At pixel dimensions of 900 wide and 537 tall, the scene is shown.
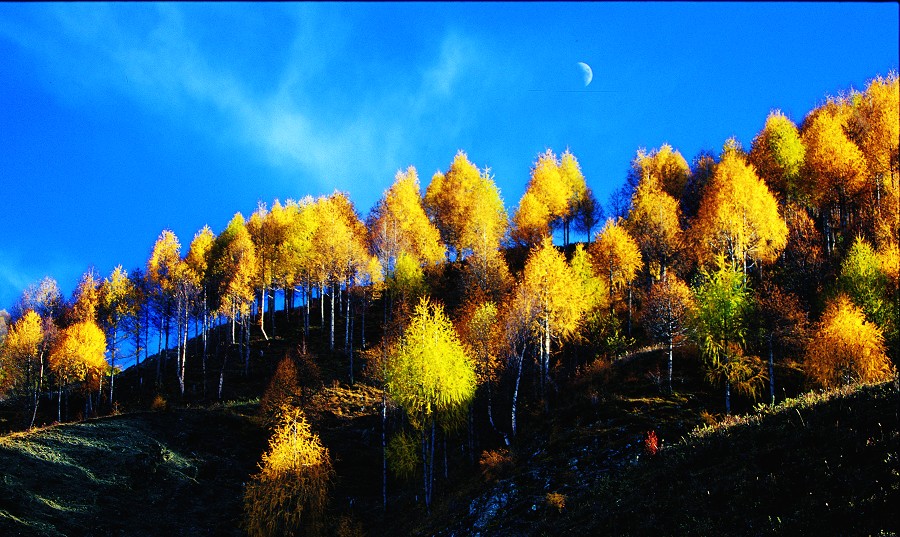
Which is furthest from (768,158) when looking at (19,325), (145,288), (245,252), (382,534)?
(19,325)

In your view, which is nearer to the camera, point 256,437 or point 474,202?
point 256,437

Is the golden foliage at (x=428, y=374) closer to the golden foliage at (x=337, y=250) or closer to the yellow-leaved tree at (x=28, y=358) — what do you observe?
the golden foliage at (x=337, y=250)

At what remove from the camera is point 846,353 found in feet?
97.5

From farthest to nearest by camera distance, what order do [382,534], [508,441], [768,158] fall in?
[768,158] → [508,441] → [382,534]

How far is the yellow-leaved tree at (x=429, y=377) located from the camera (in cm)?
3228

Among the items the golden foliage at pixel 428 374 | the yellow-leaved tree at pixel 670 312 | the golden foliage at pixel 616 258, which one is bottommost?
the golden foliage at pixel 428 374

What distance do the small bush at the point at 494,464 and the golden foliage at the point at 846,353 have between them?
17.9 m

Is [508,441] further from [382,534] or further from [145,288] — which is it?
[145,288]

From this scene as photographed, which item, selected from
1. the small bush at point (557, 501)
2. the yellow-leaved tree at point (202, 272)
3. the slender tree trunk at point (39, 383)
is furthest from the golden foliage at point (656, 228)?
the slender tree trunk at point (39, 383)

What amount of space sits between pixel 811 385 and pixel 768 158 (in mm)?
40961

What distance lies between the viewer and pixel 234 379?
169ft

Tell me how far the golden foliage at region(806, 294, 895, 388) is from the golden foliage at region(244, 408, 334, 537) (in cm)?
2876

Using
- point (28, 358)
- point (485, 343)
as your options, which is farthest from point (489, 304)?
point (28, 358)

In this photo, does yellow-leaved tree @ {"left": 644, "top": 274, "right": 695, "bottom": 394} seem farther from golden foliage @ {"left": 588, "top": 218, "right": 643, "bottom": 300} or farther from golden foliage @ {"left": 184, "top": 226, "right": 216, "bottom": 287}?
golden foliage @ {"left": 184, "top": 226, "right": 216, "bottom": 287}
